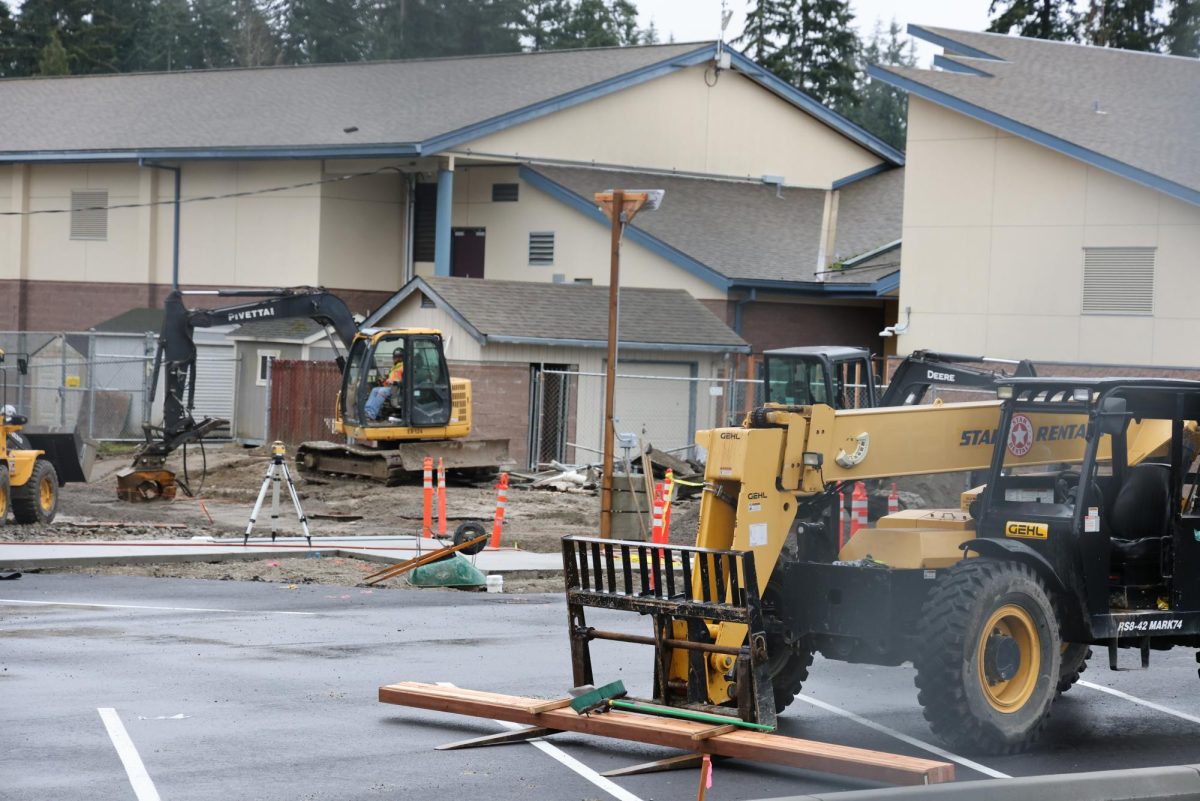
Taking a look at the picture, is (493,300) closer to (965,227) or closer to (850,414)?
(965,227)

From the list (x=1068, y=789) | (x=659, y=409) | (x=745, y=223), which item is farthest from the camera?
(x=745, y=223)

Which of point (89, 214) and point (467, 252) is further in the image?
point (89, 214)

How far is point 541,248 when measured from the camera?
41500mm

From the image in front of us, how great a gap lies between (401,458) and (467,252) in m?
13.9

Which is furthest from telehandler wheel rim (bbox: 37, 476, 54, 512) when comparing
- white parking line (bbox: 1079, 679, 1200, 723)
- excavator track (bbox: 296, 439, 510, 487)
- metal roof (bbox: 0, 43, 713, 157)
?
metal roof (bbox: 0, 43, 713, 157)

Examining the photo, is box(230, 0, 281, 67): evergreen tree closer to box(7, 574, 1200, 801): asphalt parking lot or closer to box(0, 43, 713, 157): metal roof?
box(0, 43, 713, 157): metal roof

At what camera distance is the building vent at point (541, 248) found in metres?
41.3

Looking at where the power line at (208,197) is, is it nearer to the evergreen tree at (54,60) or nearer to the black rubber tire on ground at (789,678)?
the evergreen tree at (54,60)

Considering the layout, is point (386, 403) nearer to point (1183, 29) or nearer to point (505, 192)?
point (505, 192)

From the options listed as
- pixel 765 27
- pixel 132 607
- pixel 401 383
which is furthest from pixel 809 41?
pixel 132 607

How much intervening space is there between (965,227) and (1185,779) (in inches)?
937

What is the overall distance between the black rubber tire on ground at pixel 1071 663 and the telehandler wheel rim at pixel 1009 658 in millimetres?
1342

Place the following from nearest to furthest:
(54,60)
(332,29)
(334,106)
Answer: (334,106), (54,60), (332,29)

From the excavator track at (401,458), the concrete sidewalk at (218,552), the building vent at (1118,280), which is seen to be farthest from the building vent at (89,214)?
the building vent at (1118,280)
